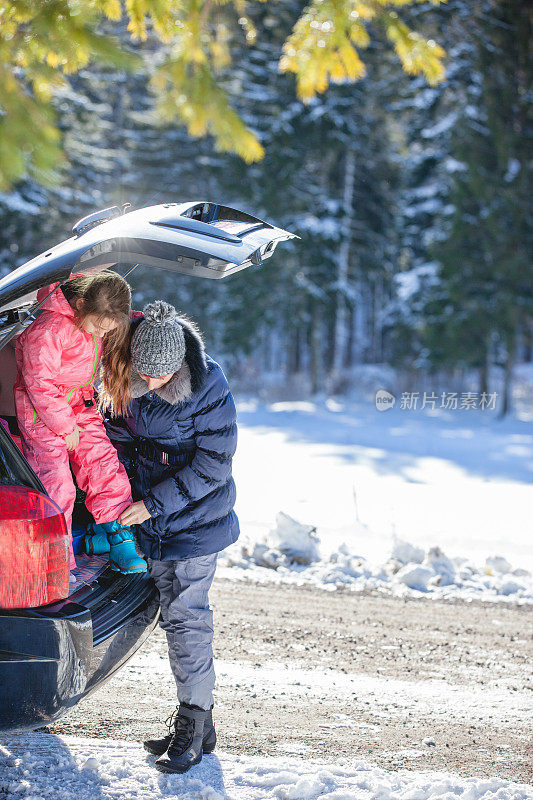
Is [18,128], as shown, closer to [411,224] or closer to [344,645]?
[344,645]

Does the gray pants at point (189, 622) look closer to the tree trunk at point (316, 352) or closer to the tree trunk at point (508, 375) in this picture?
the tree trunk at point (508, 375)

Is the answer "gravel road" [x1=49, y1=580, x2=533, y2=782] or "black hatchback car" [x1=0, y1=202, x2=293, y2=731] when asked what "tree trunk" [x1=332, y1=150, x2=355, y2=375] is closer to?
"gravel road" [x1=49, y1=580, x2=533, y2=782]

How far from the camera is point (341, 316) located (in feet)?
81.7

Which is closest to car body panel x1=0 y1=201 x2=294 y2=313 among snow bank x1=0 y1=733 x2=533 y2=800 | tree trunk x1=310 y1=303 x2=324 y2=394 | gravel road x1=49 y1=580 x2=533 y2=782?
snow bank x1=0 y1=733 x2=533 y2=800

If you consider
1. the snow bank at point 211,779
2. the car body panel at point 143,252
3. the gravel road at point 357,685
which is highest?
the car body panel at point 143,252

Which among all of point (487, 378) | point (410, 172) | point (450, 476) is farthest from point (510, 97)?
point (450, 476)

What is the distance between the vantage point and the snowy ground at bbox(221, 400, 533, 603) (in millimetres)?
6172

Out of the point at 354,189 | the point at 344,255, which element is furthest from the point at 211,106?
the point at 354,189

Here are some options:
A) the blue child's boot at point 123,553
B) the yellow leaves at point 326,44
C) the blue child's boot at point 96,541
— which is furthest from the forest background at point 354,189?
the blue child's boot at point 123,553

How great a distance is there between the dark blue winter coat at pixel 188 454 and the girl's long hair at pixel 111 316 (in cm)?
8

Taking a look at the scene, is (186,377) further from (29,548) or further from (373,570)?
(373,570)

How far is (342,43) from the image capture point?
4598 millimetres

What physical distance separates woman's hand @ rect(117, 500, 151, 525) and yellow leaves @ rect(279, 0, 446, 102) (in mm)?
2956

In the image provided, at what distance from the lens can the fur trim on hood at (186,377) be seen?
3.09 metres
